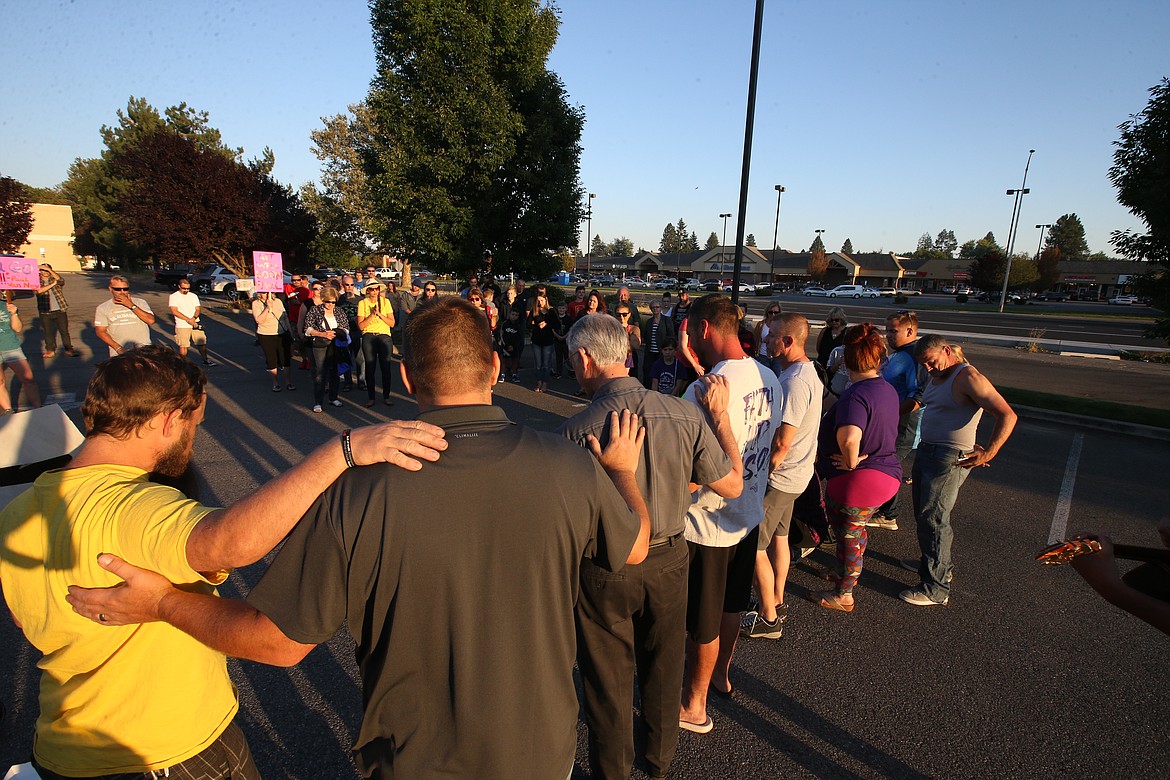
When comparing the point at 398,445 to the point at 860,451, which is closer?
the point at 398,445

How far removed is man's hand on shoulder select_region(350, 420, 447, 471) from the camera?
122 cm

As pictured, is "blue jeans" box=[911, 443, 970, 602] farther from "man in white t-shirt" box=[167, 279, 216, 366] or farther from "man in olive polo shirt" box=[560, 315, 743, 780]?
"man in white t-shirt" box=[167, 279, 216, 366]

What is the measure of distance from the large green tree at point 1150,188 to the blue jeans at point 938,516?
310 inches

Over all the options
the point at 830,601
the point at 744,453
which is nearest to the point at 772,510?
the point at 744,453

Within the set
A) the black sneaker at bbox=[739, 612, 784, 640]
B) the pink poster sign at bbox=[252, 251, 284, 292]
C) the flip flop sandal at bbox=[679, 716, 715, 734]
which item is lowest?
the flip flop sandal at bbox=[679, 716, 715, 734]

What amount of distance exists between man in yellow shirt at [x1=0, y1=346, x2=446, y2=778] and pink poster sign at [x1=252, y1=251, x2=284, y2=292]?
13499 mm

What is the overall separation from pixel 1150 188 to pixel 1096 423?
11.9 feet

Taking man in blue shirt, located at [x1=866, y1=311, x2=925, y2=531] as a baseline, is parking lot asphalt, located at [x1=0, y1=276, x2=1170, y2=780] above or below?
below

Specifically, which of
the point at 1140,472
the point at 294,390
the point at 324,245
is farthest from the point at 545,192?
the point at 324,245

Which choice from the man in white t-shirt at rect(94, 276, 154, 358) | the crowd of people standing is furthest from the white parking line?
the man in white t-shirt at rect(94, 276, 154, 358)

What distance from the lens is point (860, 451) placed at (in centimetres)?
362

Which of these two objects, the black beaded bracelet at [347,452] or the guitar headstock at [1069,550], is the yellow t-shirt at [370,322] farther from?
the guitar headstock at [1069,550]

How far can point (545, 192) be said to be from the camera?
18531 millimetres

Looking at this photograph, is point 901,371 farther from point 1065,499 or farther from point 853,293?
point 853,293
